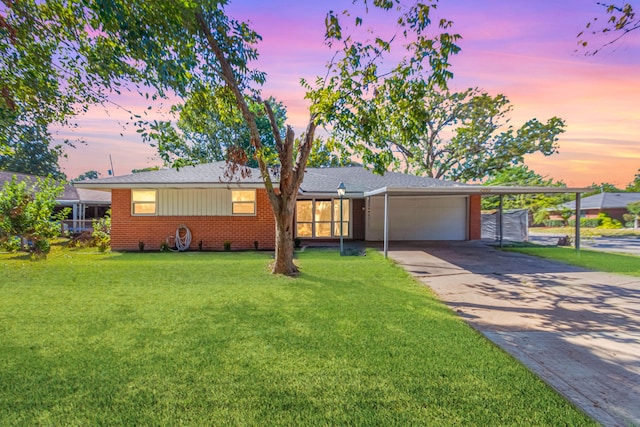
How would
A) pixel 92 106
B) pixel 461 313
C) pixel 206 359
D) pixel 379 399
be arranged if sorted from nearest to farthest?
1. pixel 379 399
2. pixel 206 359
3. pixel 461 313
4. pixel 92 106

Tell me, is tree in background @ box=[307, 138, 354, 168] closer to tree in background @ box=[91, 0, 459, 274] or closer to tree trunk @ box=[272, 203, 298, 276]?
tree in background @ box=[91, 0, 459, 274]

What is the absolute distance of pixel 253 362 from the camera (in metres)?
3.36

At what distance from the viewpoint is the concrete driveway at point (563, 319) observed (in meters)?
2.89

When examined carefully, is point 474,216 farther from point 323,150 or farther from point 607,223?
point 607,223

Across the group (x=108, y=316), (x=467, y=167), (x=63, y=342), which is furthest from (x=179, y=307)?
(x=467, y=167)

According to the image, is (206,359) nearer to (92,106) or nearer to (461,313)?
(461,313)

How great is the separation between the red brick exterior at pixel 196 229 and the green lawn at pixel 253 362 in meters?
6.23

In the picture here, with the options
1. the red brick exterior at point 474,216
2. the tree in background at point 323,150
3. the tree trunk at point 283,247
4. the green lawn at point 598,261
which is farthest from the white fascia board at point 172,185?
the red brick exterior at point 474,216

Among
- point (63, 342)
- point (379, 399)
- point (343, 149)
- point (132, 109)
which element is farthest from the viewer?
point (343, 149)

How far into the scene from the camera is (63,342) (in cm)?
386

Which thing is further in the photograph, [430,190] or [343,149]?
[430,190]

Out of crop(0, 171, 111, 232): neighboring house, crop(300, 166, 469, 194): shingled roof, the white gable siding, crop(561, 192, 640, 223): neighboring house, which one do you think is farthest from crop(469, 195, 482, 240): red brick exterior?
crop(561, 192, 640, 223): neighboring house

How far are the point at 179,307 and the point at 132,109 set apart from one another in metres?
3.47

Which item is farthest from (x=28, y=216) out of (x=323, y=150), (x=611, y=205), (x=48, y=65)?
(x=611, y=205)
